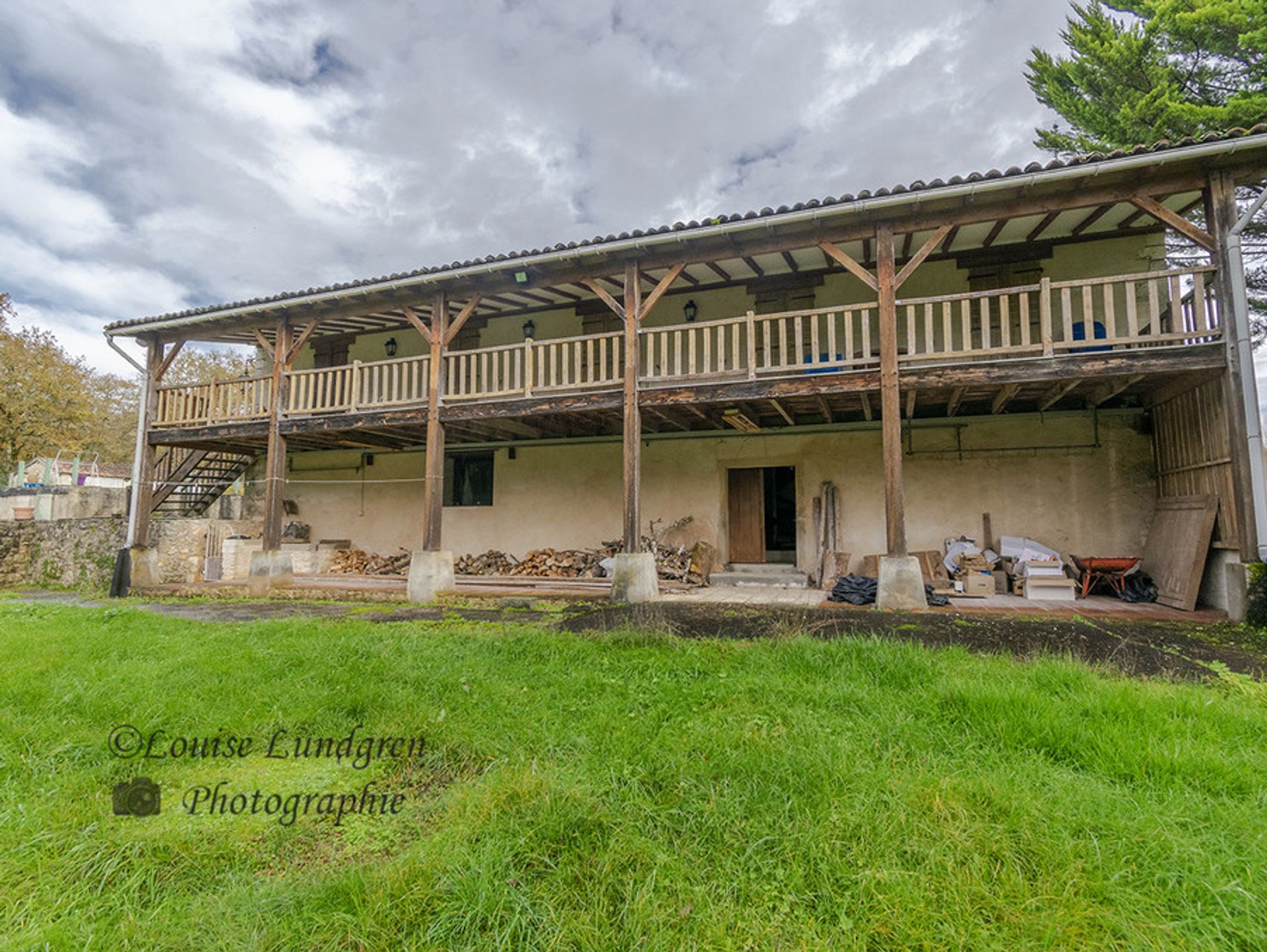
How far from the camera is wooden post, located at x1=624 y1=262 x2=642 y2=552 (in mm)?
7980

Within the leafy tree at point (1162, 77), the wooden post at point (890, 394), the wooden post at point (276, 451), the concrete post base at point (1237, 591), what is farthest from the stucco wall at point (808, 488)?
the leafy tree at point (1162, 77)

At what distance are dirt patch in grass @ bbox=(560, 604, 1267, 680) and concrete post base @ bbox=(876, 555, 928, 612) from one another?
41cm

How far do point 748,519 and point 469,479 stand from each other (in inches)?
252

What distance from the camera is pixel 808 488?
10211mm

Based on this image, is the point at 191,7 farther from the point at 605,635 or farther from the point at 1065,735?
the point at 1065,735

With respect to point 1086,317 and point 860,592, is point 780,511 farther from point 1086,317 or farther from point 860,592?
point 1086,317

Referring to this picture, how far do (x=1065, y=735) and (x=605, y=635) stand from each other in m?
3.52

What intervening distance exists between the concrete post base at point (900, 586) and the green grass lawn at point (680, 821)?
9.74 feet

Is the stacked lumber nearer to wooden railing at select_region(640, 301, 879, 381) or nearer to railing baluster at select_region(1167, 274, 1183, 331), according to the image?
wooden railing at select_region(640, 301, 879, 381)

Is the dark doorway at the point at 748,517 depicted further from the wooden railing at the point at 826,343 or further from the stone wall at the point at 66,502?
the stone wall at the point at 66,502

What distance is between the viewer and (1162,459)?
809 centimetres

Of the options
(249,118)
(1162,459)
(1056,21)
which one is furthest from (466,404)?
(1056,21)

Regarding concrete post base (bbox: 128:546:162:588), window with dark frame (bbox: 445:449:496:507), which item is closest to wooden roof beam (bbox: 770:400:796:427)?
window with dark frame (bbox: 445:449:496:507)

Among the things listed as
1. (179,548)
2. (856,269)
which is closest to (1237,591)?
(856,269)
